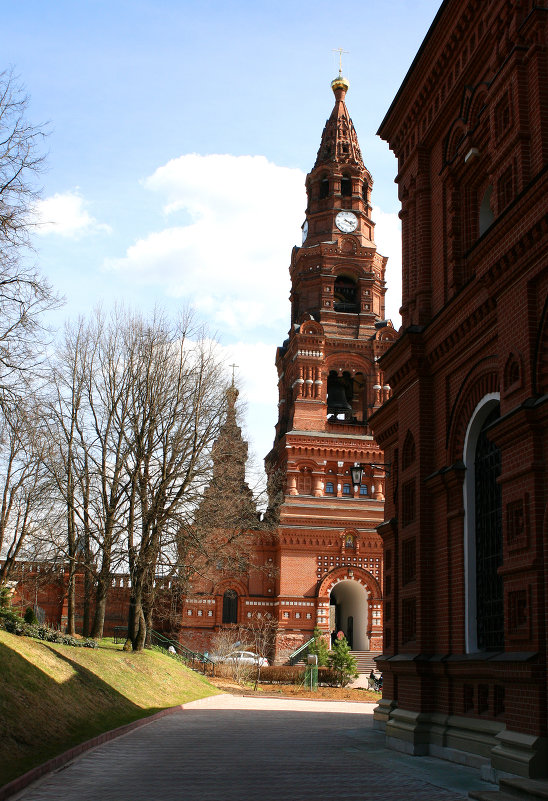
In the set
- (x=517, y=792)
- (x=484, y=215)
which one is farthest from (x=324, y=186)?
(x=517, y=792)

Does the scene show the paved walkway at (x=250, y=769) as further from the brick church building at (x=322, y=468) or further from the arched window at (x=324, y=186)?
the arched window at (x=324, y=186)

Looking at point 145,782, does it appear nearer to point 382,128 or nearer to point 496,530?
point 496,530

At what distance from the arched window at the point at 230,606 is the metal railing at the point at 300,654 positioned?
3.66 meters

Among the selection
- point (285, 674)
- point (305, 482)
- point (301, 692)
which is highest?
point (305, 482)

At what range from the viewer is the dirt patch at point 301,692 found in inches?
1221

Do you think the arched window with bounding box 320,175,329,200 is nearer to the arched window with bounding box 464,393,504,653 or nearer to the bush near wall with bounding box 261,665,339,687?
the bush near wall with bounding box 261,665,339,687

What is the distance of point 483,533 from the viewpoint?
1296cm

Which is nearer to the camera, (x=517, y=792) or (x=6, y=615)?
(x=517, y=792)

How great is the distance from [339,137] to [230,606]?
28.2 meters

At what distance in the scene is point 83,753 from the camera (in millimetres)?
12945

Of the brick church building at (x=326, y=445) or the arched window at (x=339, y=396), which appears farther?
the arched window at (x=339, y=396)

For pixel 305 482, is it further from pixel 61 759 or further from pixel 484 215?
→ pixel 61 759

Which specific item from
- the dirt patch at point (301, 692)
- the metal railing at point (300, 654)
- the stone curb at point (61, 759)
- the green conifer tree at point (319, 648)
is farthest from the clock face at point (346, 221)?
the stone curb at point (61, 759)

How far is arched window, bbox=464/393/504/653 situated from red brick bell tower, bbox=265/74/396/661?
28761mm
